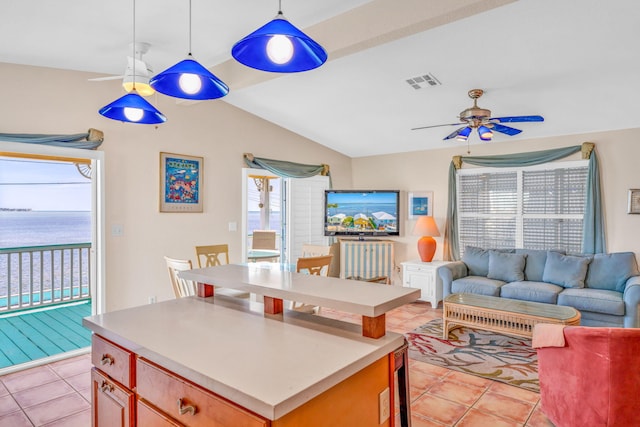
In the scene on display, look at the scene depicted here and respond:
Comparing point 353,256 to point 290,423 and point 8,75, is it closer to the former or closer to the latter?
point 8,75

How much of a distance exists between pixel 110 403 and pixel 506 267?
471 centimetres

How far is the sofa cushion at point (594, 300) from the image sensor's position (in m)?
3.92

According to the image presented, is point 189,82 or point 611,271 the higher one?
point 189,82

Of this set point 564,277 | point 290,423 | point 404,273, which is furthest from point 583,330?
point 404,273

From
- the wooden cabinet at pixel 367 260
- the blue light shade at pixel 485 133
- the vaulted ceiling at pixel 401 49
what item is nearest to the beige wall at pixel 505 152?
the vaulted ceiling at pixel 401 49

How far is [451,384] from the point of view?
3129mm

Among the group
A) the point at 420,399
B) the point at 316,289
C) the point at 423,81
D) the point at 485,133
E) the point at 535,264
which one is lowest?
the point at 420,399

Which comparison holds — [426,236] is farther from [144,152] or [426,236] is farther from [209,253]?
[144,152]

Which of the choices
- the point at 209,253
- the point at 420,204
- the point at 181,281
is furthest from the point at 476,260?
the point at 181,281

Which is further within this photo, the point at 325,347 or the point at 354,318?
the point at 354,318

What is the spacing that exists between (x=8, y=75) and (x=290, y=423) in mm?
3993

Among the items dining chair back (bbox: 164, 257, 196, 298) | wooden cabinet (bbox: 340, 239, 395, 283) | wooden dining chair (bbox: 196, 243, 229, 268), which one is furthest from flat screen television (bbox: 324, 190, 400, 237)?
dining chair back (bbox: 164, 257, 196, 298)

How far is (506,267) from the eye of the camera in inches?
196

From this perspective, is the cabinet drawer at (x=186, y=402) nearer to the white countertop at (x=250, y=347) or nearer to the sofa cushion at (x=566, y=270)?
the white countertop at (x=250, y=347)
